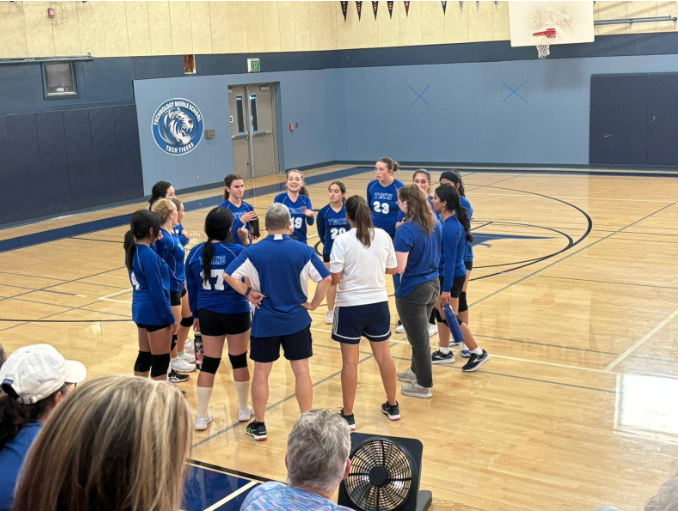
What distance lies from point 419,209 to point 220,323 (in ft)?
5.81

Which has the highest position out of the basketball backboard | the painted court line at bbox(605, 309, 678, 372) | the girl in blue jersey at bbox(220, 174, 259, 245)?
the basketball backboard

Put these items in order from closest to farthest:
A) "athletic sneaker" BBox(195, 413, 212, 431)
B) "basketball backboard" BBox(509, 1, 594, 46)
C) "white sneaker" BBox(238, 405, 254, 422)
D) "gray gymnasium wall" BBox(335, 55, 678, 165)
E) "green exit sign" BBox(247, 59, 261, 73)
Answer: "athletic sneaker" BBox(195, 413, 212, 431) → "white sneaker" BBox(238, 405, 254, 422) → "basketball backboard" BBox(509, 1, 594, 46) → "gray gymnasium wall" BBox(335, 55, 678, 165) → "green exit sign" BBox(247, 59, 261, 73)

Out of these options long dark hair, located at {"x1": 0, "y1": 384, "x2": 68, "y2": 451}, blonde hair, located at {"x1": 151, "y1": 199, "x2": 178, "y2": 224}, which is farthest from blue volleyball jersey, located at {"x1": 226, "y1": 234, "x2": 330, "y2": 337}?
long dark hair, located at {"x1": 0, "y1": 384, "x2": 68, "y2": 451}

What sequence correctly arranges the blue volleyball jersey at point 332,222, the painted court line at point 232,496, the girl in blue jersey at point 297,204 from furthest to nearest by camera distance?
the girl in blue jersey at point 297,204
the blue volleyball jersey at point 332,222
the painted court line at point 232,496

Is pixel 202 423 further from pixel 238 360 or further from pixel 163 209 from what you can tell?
pixel 163 209

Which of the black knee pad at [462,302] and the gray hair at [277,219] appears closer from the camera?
the gray hair at [277,219]

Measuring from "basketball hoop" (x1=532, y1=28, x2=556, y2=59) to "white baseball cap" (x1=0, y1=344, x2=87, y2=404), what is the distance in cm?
1939

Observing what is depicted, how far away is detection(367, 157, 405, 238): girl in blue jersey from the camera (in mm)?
8547

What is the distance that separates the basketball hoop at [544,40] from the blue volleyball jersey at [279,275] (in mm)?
16457

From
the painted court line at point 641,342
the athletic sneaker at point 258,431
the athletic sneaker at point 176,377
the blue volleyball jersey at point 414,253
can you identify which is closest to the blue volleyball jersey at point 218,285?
the athletic sneaker at point 258,431

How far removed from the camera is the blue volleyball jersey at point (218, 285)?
5.79m

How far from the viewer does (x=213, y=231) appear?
586cm

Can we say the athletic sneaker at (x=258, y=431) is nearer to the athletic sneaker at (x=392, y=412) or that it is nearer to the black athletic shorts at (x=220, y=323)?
the black athletic shorts at (x=220, y=323)

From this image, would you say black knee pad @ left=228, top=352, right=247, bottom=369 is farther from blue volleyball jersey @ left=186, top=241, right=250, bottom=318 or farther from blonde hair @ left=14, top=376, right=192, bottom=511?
blonde hair @ left=14, top=376, right=192, bottom=511
